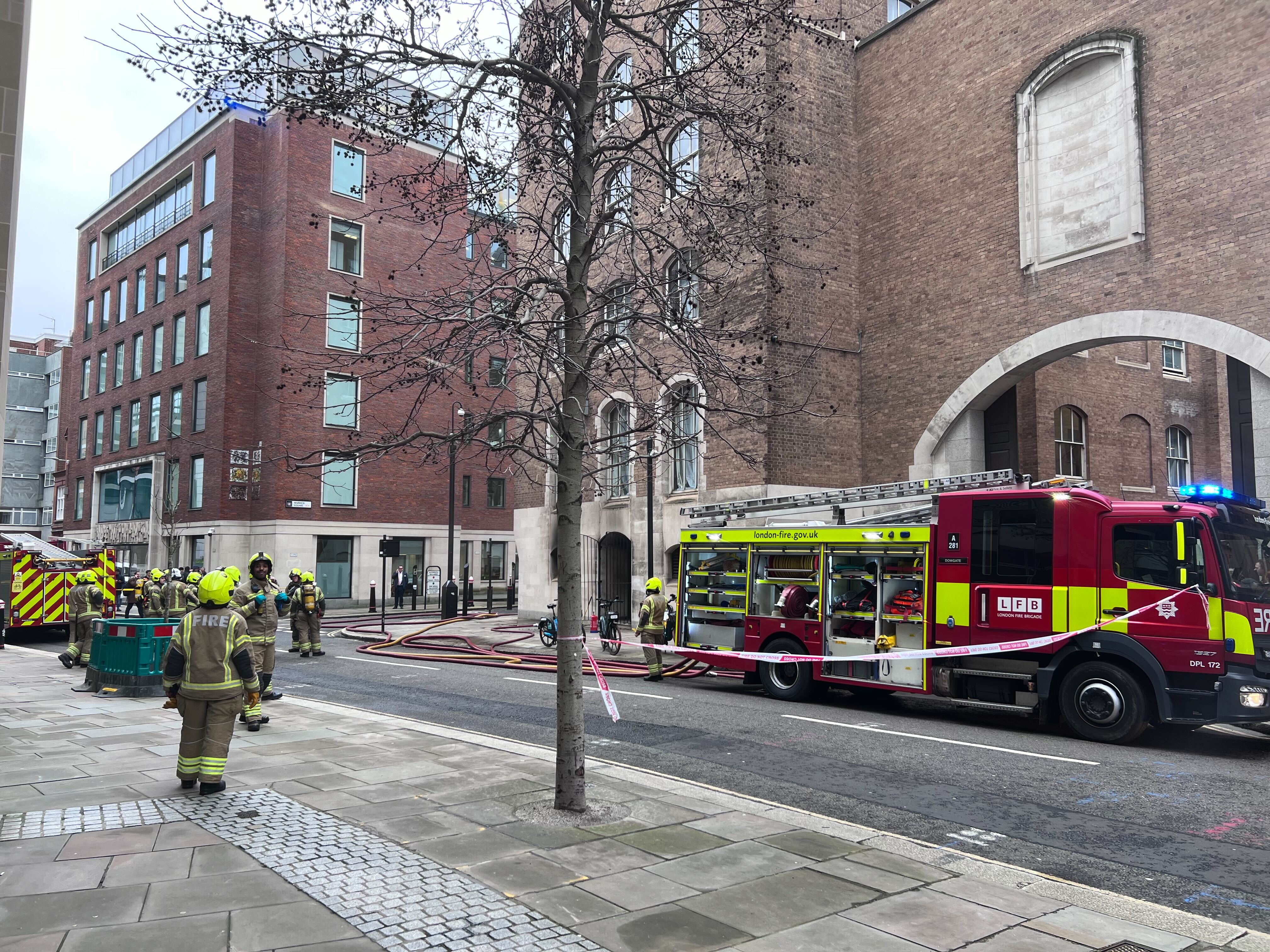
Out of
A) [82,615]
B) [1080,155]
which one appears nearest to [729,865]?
[82,615]


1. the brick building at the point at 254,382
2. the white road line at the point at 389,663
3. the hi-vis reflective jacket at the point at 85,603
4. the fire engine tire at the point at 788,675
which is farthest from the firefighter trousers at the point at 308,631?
the brick building at the point at 254,382

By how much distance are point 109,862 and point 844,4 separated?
989 inches

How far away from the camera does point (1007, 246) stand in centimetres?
1969

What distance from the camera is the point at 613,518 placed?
26.4 m

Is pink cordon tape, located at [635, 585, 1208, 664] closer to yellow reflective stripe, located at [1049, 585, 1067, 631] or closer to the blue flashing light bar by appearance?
yellow reflective stripe, located at [1049, 585, 1067, 631]

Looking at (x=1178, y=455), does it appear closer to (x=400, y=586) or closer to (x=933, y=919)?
(x=400, y=586)

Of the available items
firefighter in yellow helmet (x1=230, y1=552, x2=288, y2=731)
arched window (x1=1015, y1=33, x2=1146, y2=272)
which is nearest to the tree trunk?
firefighter in yellow helmet (x1=230, y1=552, x2=288, y2=731)

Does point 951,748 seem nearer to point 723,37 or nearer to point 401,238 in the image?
point 723,37

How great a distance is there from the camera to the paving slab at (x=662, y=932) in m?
4.21

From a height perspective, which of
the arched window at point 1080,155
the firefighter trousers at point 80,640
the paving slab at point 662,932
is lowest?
the paving slab at point 662,932

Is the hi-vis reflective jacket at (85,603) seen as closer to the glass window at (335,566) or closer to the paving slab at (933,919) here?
the paving slab at (933,919)

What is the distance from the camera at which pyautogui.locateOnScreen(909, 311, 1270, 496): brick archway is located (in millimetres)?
15484

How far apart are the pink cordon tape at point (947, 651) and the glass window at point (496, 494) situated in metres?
32.1

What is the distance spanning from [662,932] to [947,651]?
7827mm
